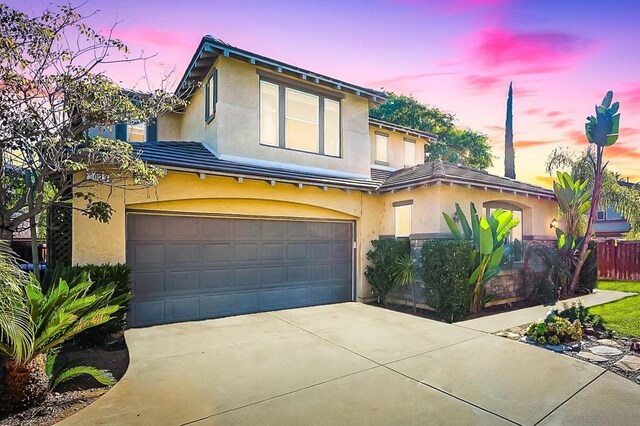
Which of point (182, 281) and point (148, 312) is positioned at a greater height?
point (182, 281)

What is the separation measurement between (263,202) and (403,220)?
424 centimetres

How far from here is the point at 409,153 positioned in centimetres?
1510

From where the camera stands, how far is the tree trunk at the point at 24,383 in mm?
3793

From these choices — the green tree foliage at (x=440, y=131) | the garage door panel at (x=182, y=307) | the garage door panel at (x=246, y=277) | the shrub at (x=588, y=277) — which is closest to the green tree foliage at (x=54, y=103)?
the garage door panel at (x=182, y=307)

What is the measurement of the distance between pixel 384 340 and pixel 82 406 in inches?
179

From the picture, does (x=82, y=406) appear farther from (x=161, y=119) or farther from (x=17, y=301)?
(x=161, y=119)

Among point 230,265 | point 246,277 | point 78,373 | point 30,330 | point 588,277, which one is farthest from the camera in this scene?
point 588,277

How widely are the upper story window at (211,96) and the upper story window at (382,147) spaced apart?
6798 millimetres

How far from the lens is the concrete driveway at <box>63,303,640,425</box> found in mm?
3637

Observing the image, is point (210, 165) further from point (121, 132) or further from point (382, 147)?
point (382, 147)

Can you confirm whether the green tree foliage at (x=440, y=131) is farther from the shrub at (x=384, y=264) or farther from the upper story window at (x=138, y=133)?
the upper story window at (x=138, y=133)

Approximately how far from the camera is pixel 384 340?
630cm

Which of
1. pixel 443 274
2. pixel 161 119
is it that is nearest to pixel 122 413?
pixel 443 274

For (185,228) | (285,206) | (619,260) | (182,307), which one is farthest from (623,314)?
(185,228)
